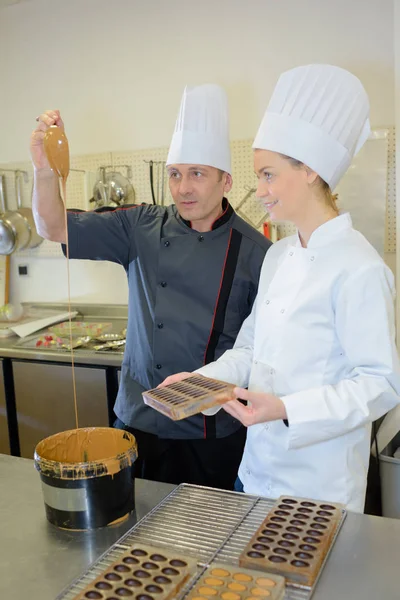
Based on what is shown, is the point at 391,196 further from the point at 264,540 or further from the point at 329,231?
the point at 264,540

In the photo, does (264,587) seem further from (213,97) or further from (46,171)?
(213,97)

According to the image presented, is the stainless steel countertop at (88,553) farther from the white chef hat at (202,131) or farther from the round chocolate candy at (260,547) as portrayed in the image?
the white chef hat at (202,131)

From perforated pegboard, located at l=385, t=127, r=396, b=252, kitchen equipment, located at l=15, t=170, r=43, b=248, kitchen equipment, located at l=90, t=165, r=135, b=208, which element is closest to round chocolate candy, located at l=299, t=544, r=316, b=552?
perforated pegboard, located at l=385, t=127, r=396, b=252

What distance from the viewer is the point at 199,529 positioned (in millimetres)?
1041

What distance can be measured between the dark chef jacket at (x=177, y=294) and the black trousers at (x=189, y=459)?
0.12 ft

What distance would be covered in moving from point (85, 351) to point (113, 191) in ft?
2.99

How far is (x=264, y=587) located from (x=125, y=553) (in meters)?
0.24

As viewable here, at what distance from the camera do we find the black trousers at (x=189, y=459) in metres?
1.79

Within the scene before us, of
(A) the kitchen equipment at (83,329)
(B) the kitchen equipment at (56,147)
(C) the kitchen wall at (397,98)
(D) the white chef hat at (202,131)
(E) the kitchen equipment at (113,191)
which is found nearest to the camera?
(B) the kitchen equipment at (56,147)

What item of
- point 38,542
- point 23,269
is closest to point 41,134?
point 38,542

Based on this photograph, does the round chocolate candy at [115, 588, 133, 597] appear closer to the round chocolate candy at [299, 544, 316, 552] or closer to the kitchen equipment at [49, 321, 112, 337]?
the round chocolate candy at [299, 544, 316, 552]

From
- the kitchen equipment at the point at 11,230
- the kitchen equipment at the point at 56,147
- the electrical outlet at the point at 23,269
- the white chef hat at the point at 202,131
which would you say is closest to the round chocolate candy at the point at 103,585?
the kitchen equipment at the point at 56,147

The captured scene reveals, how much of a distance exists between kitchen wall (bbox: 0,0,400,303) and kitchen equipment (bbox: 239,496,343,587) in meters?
2.01

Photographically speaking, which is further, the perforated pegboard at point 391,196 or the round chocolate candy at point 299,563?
the perforated pegboard at point 391,196
